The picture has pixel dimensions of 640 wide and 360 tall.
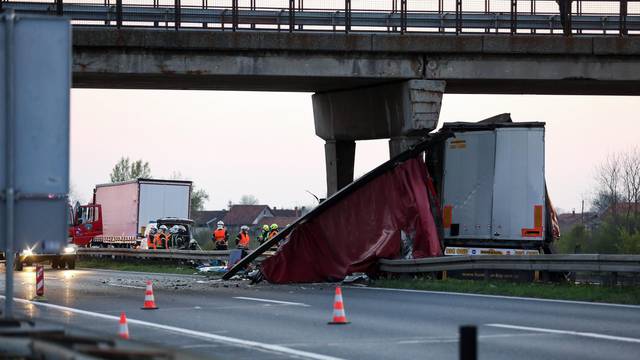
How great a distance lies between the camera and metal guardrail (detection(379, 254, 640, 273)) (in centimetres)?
2100

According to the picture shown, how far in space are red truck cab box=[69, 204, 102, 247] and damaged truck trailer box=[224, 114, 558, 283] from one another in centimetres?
2846

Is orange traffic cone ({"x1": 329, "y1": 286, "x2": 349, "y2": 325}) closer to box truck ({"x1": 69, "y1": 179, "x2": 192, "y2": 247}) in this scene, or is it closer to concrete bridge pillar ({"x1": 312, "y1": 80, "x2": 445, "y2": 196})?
concrete bridge pillar ({"x1": 312, "y1": 80, "x2": 445, "y2": 196})

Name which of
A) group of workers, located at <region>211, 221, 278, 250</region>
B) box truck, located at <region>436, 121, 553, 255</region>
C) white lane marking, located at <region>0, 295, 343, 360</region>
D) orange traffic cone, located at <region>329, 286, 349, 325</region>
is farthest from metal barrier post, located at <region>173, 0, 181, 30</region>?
orange traffic cone, located at <region>329, 286, 349, 325</region>

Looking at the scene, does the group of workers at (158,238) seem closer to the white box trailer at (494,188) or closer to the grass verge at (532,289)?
the white box trailer at (494,188)

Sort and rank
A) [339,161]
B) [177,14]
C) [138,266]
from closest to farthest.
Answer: [177,14] < [339,161] < [138,266]

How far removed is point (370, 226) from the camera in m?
27.1

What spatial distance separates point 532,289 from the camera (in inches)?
853

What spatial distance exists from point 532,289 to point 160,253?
2176cm

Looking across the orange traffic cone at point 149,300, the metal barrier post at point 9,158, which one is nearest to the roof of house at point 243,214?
the orange traffic cone at point 149,300

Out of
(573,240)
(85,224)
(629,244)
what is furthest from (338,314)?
(85,224)

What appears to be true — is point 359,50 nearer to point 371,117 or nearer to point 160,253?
point 371,117

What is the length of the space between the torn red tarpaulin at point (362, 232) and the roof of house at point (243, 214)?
15154 centimetres

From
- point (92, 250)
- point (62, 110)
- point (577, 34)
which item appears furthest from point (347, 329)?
point (92, 250)

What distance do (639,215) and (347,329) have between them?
147 ft
